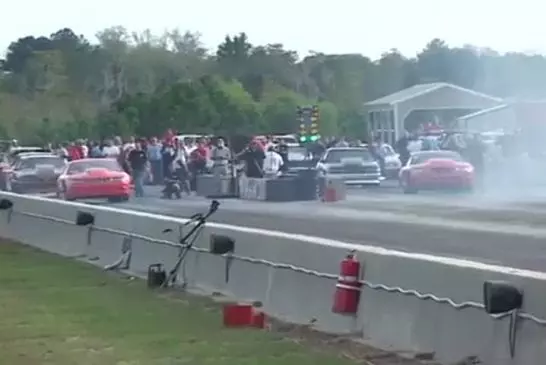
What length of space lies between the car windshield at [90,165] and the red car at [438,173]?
29.4 feet

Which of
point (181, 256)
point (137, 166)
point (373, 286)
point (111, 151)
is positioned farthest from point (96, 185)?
point (373, 286)

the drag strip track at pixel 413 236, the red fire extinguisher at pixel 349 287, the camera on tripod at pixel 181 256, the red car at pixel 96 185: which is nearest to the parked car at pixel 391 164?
the red car at pixel 96 185

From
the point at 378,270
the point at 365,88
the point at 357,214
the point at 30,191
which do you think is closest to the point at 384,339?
the point at 378,270

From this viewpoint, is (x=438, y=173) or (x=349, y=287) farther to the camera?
(x=438, y=173)

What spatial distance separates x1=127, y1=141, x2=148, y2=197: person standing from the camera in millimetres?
43281

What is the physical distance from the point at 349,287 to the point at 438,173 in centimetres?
3052

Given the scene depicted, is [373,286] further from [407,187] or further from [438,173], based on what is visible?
[407,187]

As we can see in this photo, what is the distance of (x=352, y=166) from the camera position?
161 feet

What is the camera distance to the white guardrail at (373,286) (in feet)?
33.2

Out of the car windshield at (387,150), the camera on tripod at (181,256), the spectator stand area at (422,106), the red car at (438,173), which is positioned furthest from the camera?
the spectator stand area at (422,106)

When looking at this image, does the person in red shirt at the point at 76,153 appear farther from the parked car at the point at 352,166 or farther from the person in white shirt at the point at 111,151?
the parked car at the point at 352,166

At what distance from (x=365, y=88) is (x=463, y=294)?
10373 centimetres

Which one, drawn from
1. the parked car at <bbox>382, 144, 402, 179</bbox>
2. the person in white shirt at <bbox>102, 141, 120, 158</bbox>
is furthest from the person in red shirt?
the parked car at <bbox>382, 144, 402, 179</bbox>

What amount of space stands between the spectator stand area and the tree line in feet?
6.92
